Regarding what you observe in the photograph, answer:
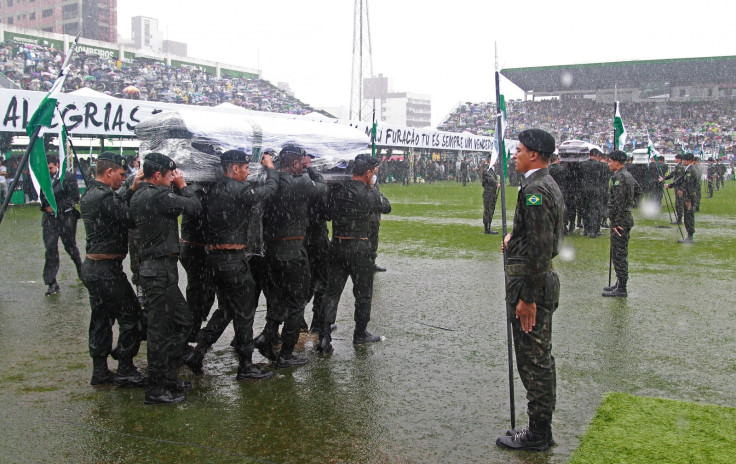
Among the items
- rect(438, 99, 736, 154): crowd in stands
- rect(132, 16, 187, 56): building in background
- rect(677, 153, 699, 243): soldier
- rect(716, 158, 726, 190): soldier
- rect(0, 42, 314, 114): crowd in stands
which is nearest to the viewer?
rect(677, 153, 699, 243): soldier

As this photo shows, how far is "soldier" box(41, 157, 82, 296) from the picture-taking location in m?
7.42

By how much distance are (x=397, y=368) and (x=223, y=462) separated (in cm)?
184

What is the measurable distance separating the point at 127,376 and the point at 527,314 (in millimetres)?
2936

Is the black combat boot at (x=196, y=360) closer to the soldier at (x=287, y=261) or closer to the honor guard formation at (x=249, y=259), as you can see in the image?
the honor guard formation at (x=249, y=259)

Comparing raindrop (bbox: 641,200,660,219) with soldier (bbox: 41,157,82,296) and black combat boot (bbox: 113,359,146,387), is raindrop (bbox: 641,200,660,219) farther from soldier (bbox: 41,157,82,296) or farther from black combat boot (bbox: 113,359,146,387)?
black combat boot (bbox: 113,359,146,387)

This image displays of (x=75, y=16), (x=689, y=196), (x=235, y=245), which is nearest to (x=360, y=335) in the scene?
(x=235, y=245)

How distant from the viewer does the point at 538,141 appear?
139 inches

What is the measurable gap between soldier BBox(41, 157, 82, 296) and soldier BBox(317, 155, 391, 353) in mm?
3730

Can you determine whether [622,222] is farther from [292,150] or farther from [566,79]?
[566,79]

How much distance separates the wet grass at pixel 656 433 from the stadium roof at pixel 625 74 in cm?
4752

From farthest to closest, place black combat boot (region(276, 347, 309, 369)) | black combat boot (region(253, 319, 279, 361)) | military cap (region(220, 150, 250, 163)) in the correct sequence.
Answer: black combat boot (region(253, 319, 279, 361)) → black combat boot (region(276, 347, 309, 369)) → military cap (region(220, 150, 250, 163))

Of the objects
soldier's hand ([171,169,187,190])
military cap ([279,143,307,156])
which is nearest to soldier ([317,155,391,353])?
military cap ([279,143,307,156])

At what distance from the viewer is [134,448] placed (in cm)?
344

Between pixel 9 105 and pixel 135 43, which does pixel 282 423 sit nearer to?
pixel 9 105
